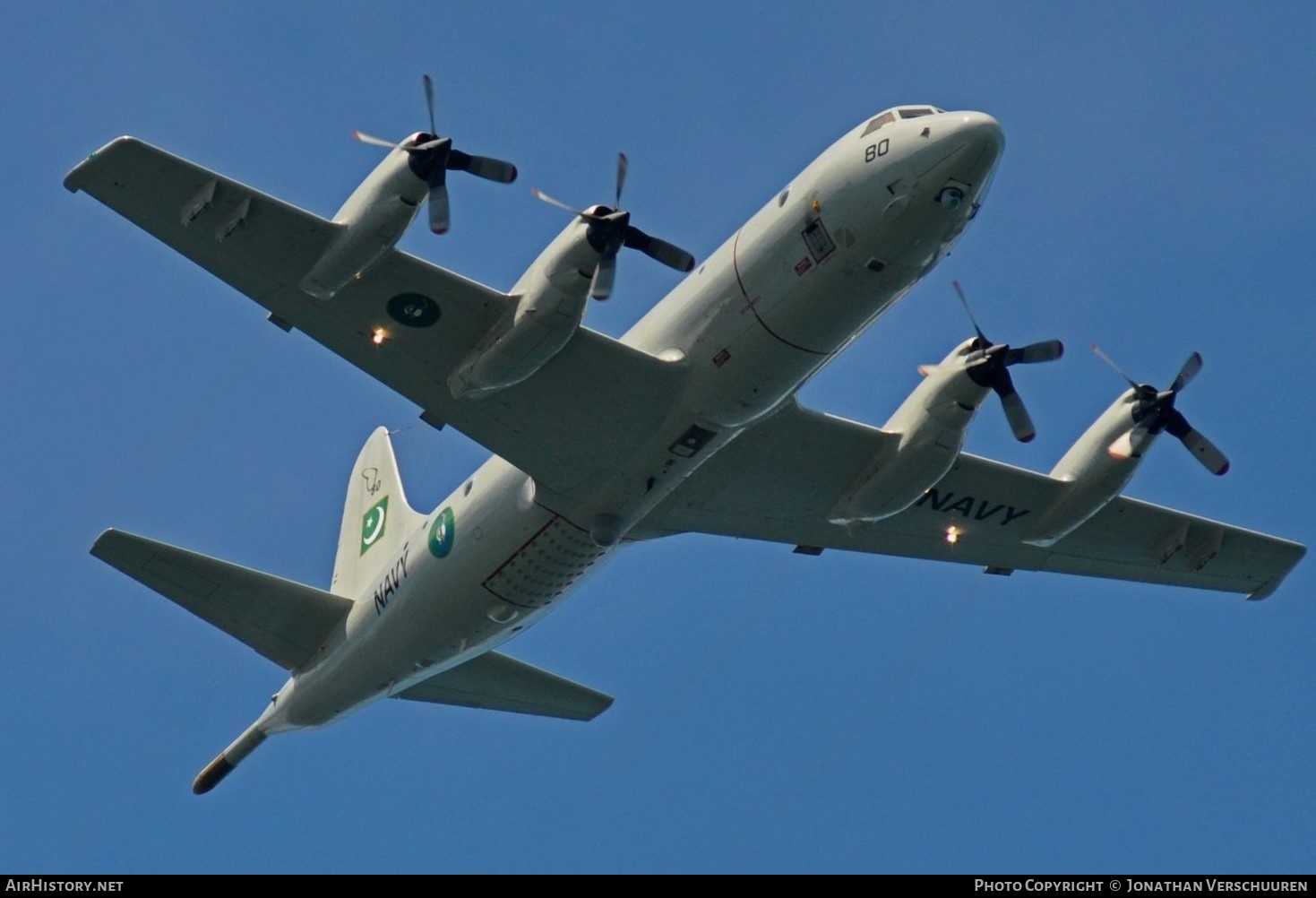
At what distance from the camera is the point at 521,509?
109 ft

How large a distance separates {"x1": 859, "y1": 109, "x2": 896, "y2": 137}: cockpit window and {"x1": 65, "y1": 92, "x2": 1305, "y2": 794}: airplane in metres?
Answer: 0.04

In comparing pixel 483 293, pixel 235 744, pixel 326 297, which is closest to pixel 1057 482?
pixel 483 293

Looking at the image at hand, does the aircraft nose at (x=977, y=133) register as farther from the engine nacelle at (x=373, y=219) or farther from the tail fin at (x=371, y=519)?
the tail fin at (x=371, y=519)

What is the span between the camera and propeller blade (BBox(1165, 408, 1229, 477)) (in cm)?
3397

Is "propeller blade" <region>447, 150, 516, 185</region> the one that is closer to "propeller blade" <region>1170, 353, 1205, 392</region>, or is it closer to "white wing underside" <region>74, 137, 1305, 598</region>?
"white wing underside" <region>74, 137, 1305, 598</region>

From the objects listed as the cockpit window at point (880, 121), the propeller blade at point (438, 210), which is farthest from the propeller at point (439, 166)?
the cockpit window at point (880, 121)

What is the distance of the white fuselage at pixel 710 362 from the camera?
2853 centimetres

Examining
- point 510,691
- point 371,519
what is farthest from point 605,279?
point 371,519


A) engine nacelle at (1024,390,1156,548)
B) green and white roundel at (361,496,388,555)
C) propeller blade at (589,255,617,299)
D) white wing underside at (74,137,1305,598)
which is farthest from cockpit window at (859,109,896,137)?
green and white roundel at (361,496,388,555)

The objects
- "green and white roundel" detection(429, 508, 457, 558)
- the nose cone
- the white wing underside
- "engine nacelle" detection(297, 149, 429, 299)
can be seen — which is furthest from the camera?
"green and white roundel" detection(429, 508, 457, 558)

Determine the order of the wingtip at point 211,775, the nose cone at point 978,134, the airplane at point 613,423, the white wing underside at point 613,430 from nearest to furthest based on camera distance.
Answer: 1. the nose cone at point 978,134
2. the airplane at point 613,423
3. the white wing underside at point 613,430
4. the wingtip at point 211,775

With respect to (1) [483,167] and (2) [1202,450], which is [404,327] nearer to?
(1) [483,167]

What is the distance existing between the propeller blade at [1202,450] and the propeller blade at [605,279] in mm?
11826

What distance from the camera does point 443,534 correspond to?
3453 centimetres
